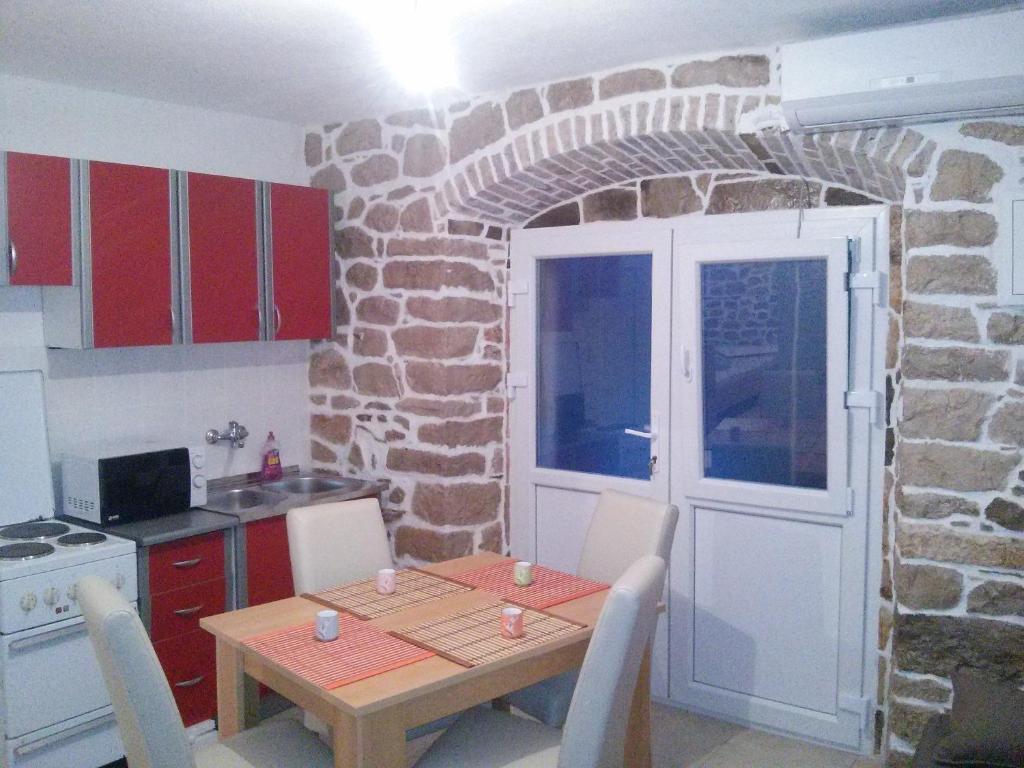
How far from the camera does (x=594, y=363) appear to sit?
3992 mm

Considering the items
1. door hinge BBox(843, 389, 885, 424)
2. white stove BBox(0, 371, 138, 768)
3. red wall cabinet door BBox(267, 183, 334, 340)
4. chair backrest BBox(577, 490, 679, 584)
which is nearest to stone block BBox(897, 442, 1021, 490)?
door hinge BBox(843, 389, 885, 424)

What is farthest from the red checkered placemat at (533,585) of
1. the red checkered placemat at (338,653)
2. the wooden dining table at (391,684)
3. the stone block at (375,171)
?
the stone block at (375,171)

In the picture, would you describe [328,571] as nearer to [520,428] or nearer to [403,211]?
[520,428]

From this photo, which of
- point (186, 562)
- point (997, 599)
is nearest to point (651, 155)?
point (997, 599)

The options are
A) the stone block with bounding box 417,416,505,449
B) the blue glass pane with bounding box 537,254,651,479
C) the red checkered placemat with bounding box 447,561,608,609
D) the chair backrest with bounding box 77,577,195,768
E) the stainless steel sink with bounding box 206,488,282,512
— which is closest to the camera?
the chair backrest with bounding box 77,577,195,768

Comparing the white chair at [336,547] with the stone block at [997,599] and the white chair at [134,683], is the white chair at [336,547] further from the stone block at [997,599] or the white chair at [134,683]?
the stone block at [997,599]

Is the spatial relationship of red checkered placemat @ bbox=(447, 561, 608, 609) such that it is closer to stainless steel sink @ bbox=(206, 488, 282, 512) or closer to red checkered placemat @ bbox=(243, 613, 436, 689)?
red checkered placemat @ bbox=(243, 613, 436, 689)

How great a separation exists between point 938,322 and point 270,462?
2.89 m

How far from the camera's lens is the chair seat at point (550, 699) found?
9.30 feet

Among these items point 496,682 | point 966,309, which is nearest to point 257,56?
point 496,682

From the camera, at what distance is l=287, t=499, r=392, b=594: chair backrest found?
3.03 metres

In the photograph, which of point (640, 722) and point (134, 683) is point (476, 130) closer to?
point (640, 722)

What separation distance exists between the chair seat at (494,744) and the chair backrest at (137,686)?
0.68 metres

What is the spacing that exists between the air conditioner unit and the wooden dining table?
168 cm
